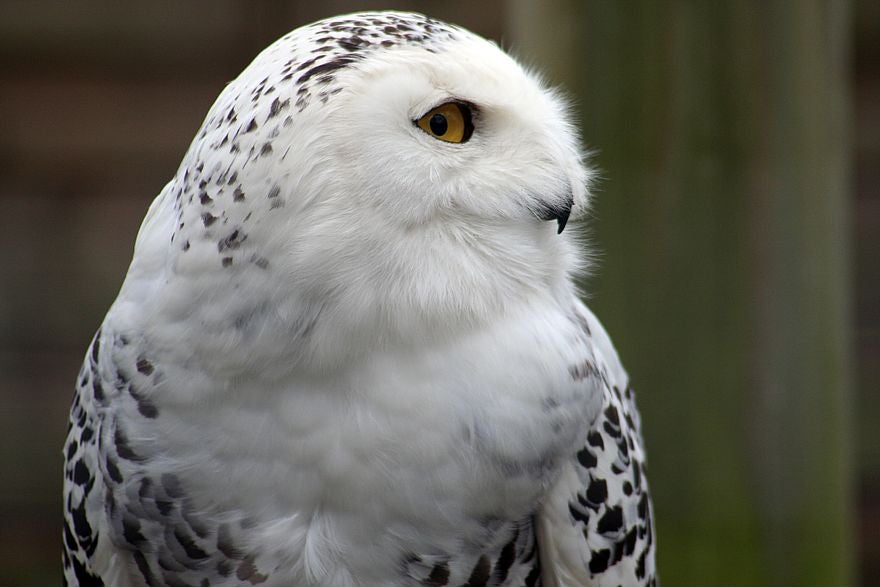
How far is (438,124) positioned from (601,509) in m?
0.68

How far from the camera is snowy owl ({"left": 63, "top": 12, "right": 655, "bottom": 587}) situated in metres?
1.38

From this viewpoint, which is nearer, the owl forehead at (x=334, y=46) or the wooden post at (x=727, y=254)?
the owl forehead at (x=334, y=46)

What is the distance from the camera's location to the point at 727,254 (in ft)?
5.65

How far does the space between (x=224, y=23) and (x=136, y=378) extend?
236 cm

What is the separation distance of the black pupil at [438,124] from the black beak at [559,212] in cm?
20

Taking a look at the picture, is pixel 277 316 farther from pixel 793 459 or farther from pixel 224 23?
pixel 224 23

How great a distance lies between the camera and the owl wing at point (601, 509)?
1.63 metres

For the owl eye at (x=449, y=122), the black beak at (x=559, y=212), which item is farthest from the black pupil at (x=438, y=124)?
the black beak at (x=559, y=212)

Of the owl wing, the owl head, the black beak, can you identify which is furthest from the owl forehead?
the owl wing

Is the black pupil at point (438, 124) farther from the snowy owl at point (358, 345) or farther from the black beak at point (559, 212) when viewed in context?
the black beak at point (559, 212)

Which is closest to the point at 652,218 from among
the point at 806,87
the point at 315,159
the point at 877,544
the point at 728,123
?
the point at 728,123

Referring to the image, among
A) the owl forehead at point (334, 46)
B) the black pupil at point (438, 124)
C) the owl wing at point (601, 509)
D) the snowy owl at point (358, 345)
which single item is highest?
the owl forehead at point (334, 46)

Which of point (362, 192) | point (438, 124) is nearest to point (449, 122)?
point (438, 124)

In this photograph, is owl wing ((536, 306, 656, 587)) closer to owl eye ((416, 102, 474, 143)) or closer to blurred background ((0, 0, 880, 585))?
blurred background ((0, 0, 880, 585))
